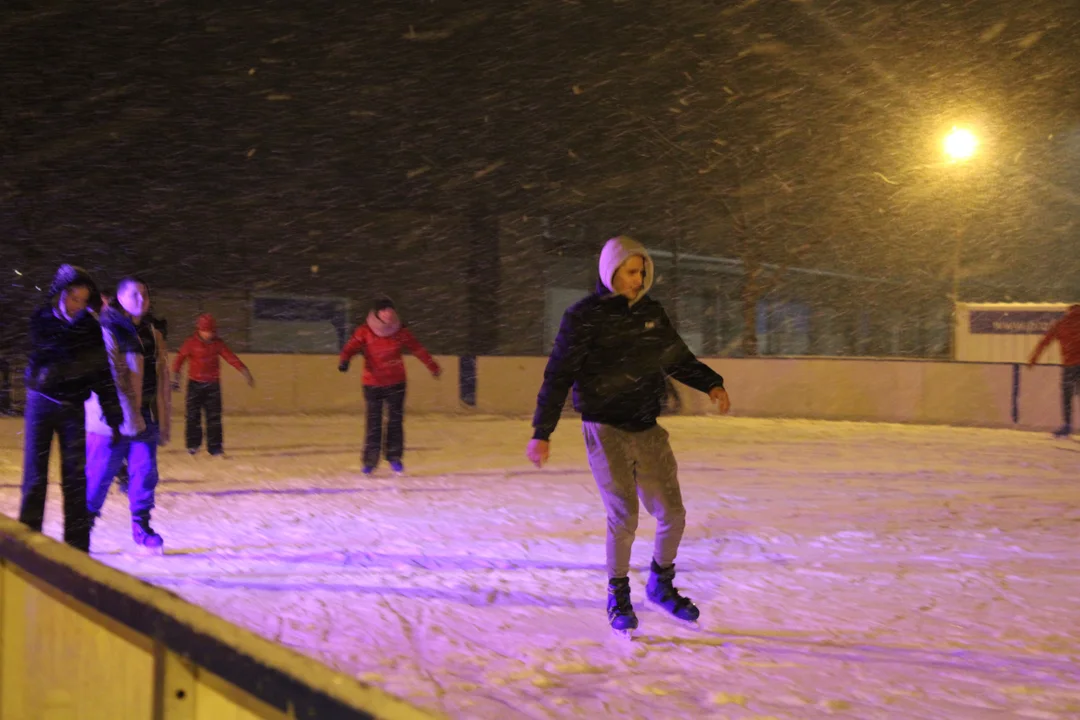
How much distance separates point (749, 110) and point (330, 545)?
66.2 feet

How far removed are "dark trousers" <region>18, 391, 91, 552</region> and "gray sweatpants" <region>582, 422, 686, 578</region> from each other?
2.61 meters

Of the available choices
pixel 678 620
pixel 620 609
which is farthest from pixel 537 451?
pixel 678 620

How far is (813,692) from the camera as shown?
342cm

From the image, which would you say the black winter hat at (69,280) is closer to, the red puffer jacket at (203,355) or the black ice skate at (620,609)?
the black ice skate at (620,609)

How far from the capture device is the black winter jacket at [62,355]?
4.85 m

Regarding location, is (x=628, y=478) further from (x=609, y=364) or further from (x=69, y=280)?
(x=69, y=280)

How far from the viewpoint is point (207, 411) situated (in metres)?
10.7

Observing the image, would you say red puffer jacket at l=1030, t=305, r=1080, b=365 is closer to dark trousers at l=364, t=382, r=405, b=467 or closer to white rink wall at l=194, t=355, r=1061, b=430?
white rink wall at l=194, t=355, r=1061, b=430

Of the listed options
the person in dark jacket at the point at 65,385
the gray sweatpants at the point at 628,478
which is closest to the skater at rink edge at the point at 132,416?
the person in dark jacket at the point at 65,385

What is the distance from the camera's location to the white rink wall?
15.1m

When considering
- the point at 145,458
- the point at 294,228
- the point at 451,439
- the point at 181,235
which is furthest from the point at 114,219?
the point at 145,458

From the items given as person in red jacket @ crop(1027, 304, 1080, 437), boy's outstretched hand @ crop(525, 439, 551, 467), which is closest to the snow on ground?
boy's outstretched hand @ crop(525, 439, 551, 467)

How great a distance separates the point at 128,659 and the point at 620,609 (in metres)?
2.56

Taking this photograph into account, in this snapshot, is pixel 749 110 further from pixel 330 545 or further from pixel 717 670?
pixel 717 670
